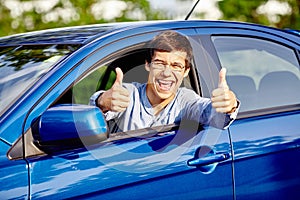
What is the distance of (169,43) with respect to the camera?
3.20 meters

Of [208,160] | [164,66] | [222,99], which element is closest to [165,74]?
[164,66]

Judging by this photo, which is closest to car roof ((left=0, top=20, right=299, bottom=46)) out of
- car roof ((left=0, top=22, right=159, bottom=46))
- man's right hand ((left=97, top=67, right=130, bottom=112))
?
car roof ((left=0, top=22, right=159, bottom=46))

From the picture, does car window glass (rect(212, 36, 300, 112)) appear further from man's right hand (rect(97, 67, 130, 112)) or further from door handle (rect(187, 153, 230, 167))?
man's right hand (rect(97, 67, 130, 112))

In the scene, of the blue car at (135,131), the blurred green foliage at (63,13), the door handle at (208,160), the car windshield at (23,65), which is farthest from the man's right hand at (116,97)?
the blurred green foliage at (63,13)

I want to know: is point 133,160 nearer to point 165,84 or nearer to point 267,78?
point 165,84

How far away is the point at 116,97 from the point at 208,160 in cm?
53

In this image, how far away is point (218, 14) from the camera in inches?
414

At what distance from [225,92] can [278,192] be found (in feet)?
2.27

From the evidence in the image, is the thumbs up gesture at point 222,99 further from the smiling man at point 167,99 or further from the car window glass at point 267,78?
the car window glass at point 267,78

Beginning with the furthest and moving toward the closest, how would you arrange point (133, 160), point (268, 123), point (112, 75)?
point (112, 75), point (268, 123), point (133, 160)

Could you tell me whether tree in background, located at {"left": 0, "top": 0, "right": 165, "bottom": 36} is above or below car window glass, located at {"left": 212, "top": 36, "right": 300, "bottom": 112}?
above

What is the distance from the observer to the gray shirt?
10.2 feet

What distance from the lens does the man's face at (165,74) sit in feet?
10.4

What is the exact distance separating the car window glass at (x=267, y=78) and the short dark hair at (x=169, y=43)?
248 millimetres
